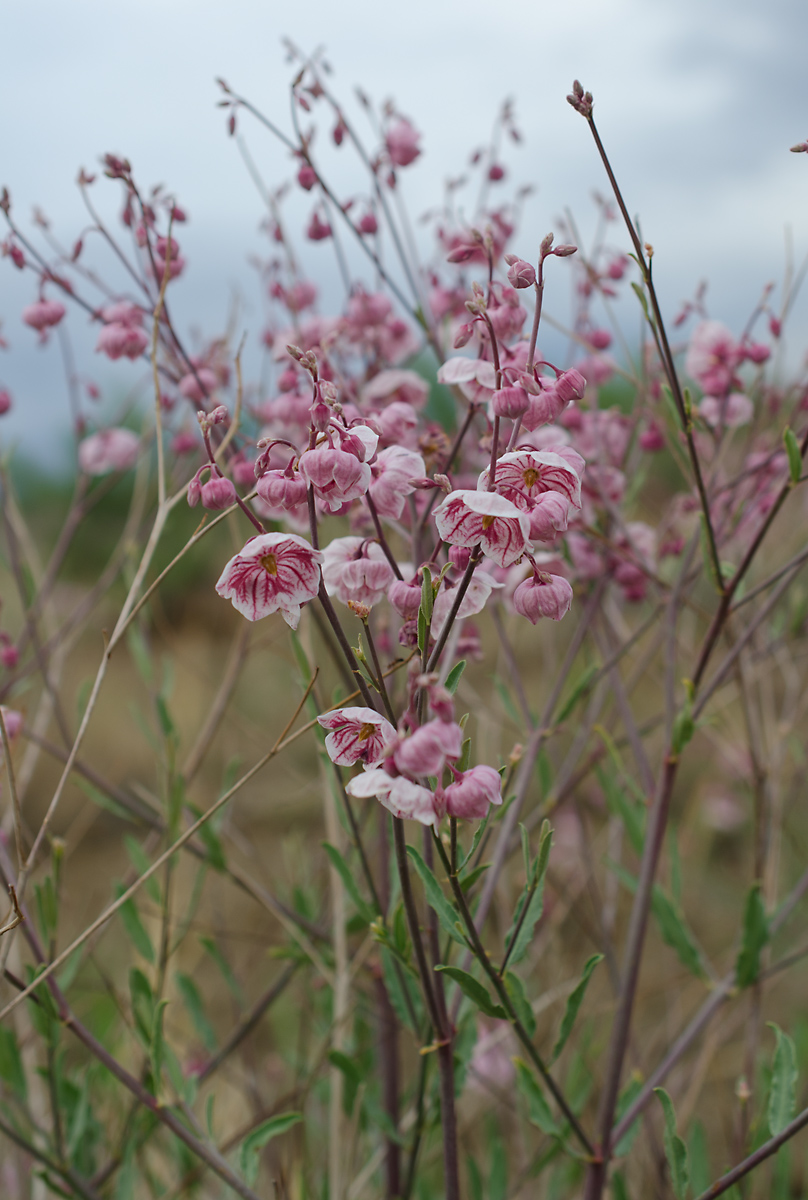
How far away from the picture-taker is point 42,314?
3.83 ft

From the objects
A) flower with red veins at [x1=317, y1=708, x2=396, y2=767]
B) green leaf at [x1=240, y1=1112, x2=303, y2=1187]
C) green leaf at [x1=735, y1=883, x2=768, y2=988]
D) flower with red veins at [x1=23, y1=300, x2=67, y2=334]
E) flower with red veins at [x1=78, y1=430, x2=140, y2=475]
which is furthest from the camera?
flower with red veins at [x1=78, y1=430, x2=140, y2=475]

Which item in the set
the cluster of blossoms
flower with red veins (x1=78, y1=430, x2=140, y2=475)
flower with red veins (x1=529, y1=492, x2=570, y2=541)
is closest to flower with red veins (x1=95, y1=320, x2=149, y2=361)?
the cluster of blossoms

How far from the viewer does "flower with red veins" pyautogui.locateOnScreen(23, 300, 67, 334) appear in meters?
1.17

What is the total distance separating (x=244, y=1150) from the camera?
0.91 m

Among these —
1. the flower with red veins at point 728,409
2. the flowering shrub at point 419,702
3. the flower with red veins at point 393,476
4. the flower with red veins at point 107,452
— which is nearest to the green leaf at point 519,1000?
the flowering shrub at point 419,702

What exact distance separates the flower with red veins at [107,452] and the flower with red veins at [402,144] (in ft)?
2.11

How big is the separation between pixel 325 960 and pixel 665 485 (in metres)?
3.81

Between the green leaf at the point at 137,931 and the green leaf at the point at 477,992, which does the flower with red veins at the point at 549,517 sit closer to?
the green leaf at the point at 477,992

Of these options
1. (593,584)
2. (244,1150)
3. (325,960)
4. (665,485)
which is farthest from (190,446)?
(665,485)

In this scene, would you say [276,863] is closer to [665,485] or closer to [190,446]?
[190,446]

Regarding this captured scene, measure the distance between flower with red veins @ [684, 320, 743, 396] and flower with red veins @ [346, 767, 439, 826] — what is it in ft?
2.74

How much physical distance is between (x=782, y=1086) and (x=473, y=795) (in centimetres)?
52

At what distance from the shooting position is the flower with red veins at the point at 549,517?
60 cm

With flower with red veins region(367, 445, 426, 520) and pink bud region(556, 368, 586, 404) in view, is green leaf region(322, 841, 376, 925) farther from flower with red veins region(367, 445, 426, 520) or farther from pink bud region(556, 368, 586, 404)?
pink bud region(556, 368, 586, 404)
